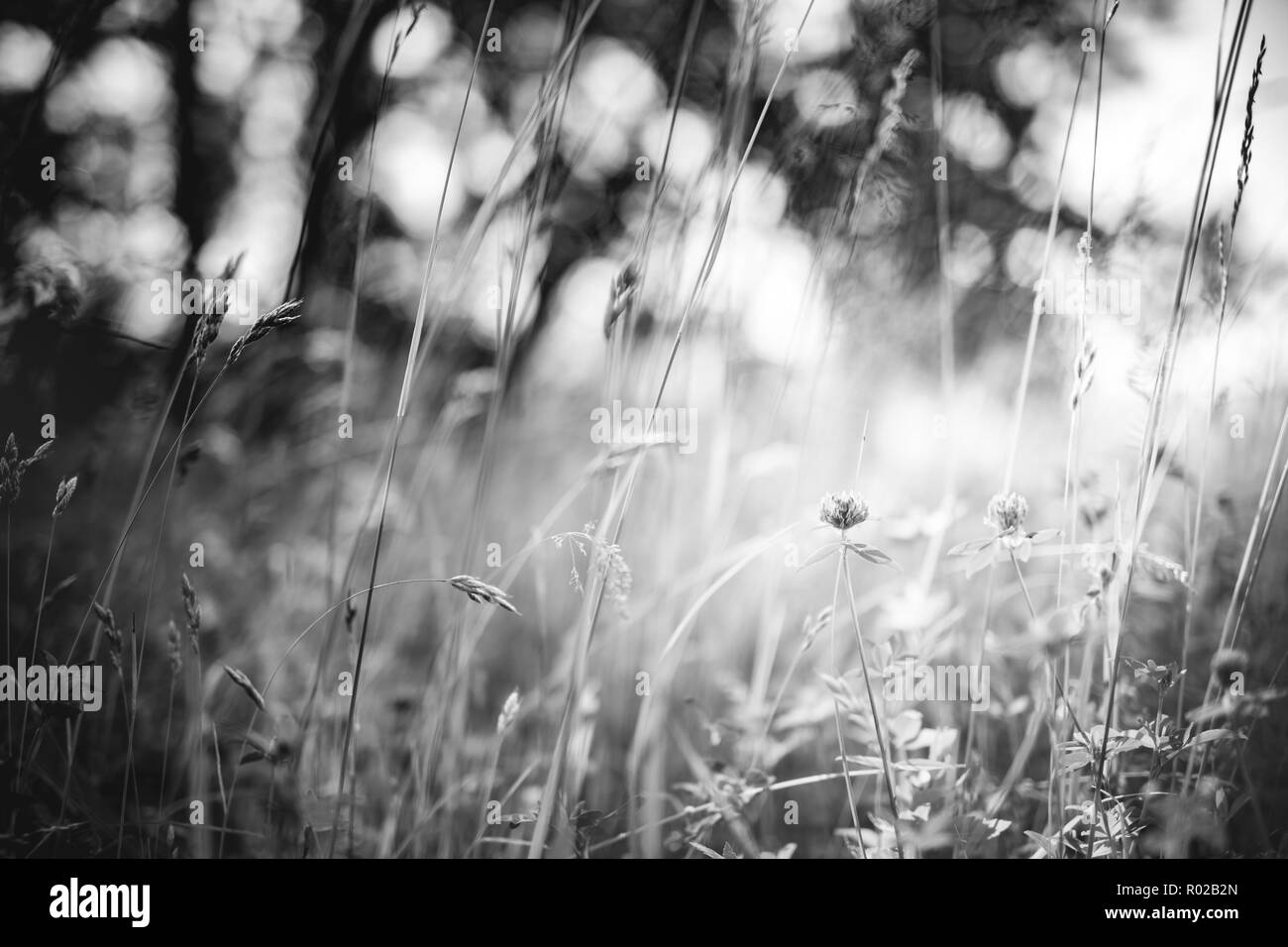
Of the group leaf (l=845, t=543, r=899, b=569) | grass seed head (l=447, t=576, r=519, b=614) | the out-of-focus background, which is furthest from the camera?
the out-of-focus background

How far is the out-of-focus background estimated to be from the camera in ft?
3.58

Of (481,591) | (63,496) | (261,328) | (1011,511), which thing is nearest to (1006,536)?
(1011,511)

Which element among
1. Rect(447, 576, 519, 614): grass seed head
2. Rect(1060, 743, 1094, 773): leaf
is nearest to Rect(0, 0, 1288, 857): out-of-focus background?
Rect(1060, 743, 1094, 773): leaf

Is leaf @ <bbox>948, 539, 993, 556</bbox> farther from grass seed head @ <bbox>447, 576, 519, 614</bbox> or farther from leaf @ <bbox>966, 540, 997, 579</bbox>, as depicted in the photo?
grass seed head @ <bbox>447, 576, 519, 614</bbox>

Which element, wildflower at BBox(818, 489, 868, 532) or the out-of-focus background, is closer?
wildflower at BBox(818, 489, 868, 532)

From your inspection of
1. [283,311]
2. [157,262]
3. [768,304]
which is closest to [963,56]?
[768,304]

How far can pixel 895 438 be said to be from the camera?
141cm

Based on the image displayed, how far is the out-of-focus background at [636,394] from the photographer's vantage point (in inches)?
43.0

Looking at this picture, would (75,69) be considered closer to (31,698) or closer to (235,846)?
(31,698)

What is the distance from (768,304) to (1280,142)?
889 mm

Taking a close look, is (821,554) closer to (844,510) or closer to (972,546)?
(844,510)

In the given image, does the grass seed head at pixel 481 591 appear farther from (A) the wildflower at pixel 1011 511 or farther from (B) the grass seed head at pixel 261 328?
(A) the wildflower at pixel 1011 511

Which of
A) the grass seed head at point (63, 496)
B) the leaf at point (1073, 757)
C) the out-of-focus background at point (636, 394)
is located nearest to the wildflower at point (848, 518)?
the out-of-focus background at point (636, 394)

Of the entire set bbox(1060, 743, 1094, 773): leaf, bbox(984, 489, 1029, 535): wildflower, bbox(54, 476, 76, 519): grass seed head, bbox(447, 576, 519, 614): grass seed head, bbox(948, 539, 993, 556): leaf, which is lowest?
bbox(1060, 743, 1094, 773): leaf
